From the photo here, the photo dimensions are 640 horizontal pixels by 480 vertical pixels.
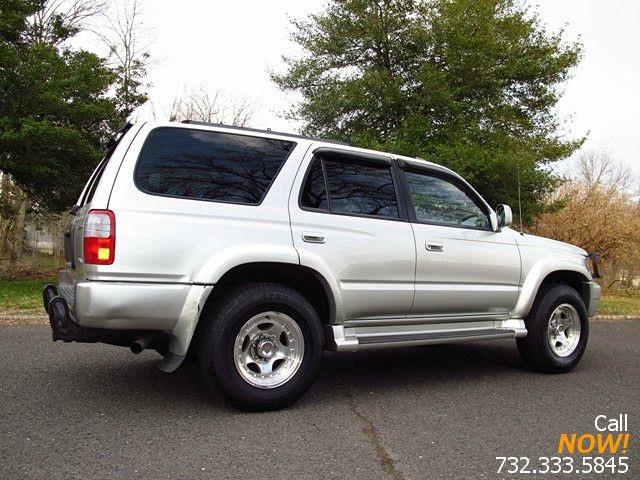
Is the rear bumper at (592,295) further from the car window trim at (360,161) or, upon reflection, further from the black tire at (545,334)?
the car window trim at (360,161)

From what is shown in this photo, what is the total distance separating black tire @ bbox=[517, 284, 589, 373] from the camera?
5.41 meters

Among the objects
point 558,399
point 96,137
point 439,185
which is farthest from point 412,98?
point 558,399

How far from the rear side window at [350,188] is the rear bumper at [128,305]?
1230mm

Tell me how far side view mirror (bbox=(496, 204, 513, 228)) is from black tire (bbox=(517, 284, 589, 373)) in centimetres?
82

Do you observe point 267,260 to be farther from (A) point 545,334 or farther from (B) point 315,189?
(A) point 545,334

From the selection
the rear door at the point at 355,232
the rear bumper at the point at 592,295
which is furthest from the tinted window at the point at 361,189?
the rear bumper at the point at 592,295

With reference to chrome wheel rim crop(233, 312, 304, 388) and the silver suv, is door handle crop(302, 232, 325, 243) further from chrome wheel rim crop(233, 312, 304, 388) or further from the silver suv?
chrome wheel rim crop(233, 312, 304, 388)

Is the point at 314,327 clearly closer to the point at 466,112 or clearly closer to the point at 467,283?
the point at 467,283

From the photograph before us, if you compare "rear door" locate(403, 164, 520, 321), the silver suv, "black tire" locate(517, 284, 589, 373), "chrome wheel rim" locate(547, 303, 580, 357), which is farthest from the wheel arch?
"chrome wheel rim" locate(547, 303, 580, 357)

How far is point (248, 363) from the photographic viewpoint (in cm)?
398

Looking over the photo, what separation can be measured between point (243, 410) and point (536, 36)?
19618 millimetres

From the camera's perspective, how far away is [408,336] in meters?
4.60

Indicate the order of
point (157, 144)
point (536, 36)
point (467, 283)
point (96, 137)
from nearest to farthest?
point (157, 144)
point (467, 283)
point (96, 137)
point (536, 36)

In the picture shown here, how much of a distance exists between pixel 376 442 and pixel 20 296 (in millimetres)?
9364
